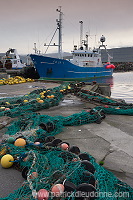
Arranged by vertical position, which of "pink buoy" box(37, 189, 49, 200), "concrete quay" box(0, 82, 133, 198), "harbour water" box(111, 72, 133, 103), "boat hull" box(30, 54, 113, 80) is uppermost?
"boat hull" box(30, 54, 113, 80)

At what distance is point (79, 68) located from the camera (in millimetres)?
26875

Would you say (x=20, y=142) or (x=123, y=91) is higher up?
(x=20, y=142)

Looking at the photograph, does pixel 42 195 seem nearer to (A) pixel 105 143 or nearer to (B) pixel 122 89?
(A) pixel 105 143

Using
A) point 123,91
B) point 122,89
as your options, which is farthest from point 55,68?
point 123,91

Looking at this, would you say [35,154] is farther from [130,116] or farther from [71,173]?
[130,116]

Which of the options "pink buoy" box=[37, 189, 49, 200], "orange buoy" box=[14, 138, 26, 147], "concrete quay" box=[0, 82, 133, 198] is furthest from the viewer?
"orange buoy" box=[14, 138, 26, 147]

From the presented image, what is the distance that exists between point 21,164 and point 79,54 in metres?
27.5

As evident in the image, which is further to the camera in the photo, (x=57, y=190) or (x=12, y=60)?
(x=12, y=60)

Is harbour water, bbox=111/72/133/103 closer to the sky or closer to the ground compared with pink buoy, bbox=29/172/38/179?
closer to the ground

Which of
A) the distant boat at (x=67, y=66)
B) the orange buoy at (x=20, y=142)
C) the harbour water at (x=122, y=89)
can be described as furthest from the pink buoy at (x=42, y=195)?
the distant boat at (x=67, y=66)

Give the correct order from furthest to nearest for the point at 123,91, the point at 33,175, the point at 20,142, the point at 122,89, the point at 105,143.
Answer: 1. the point at 122,89
2. the point at 123,91
3. the point at 105,143
4. the point at 20,142
5. the point at 33,175

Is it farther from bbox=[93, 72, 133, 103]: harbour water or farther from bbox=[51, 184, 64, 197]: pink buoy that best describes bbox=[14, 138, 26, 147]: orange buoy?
bbox=[93, 72, 133, 103]: harbour water

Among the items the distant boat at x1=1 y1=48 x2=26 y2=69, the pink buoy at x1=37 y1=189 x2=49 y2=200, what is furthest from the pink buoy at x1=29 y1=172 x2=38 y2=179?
the distant boat at x1=1 y1=48 x2=26 y2=69

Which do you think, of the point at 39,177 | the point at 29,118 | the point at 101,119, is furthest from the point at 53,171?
the point at 101,119
